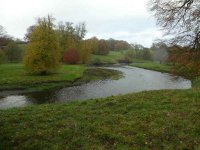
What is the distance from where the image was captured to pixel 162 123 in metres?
15.6

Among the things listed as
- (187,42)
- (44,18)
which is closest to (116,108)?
(187,42)

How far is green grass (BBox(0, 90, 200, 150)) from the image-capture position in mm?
13344

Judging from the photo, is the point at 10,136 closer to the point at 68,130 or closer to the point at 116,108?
the point at 68,130

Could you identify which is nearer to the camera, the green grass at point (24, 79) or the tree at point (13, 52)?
the green grass at point (24, 79)

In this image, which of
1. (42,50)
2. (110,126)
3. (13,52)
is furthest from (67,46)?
(110,126)

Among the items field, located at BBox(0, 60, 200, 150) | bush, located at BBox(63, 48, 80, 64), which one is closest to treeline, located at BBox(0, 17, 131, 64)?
bush, located at BBox(63, 48, 80, 64)

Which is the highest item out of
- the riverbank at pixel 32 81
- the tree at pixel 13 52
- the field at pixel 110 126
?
the tree at pixel 13 52

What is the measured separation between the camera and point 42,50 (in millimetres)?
55406

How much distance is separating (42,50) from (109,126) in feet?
138

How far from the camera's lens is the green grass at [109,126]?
13344 millimetres

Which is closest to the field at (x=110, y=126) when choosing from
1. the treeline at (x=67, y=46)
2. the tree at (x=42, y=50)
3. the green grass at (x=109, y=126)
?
the green grass at (x=109, y=126)

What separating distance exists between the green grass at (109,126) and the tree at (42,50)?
35.6 metres

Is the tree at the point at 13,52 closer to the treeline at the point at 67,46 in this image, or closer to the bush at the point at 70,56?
the treeline at the point at 67,46

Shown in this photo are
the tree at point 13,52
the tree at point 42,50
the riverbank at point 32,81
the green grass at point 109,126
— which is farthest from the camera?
the tree at point 13,52
